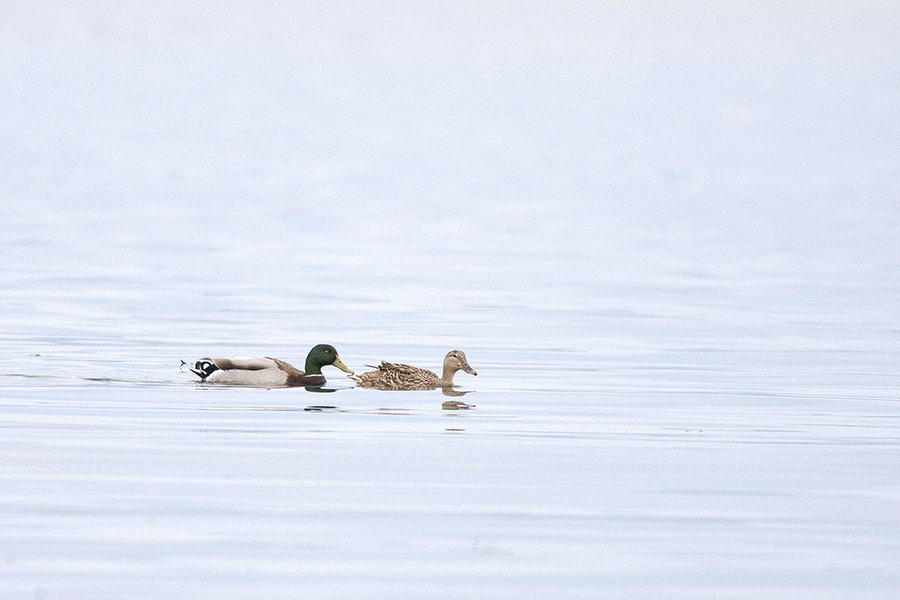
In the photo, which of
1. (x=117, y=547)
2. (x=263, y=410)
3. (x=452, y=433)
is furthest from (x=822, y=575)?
(x=263, y=410)

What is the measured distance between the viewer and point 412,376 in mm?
19109

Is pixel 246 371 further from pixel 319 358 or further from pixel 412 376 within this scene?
pixel 412 376

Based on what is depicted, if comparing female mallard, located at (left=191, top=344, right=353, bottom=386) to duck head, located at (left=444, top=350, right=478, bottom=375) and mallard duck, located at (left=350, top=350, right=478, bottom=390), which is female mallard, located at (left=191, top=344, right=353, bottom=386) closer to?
mallard duck, located at (left=350, top=350, right=478, bottom=390)

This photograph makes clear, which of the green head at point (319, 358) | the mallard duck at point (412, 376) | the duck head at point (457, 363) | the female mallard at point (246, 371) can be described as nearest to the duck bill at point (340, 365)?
the green head at point (319, 358)

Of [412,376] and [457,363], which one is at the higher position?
[457,363]

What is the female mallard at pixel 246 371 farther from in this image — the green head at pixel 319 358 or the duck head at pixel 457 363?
the duck head at pixel 457 363

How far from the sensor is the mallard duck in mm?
19109

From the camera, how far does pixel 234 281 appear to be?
3497 centimetres

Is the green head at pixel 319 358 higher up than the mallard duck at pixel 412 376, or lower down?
higher up

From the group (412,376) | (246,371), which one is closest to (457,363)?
(412,376)

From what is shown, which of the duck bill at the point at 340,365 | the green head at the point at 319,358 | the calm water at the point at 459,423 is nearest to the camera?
the calm water at the point at 459,423

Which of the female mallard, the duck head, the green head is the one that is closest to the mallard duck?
the duck head

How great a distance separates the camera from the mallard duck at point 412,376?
62.7ft

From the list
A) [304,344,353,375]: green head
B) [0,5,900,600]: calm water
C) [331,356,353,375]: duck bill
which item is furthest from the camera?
[331,356,353,375]: duck bill
